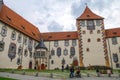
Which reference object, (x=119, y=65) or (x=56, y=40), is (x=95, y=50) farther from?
(x=56, y=40)

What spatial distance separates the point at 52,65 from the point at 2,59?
17.5m

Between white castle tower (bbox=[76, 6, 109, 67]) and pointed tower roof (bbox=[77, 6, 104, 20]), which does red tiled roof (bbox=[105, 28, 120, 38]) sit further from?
pointed tower roof (bbox=[77, 6, 104, 20])

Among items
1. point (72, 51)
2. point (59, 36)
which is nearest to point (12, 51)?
point (72, 51)

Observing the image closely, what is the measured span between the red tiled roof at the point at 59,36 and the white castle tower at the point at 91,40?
8.12 ft

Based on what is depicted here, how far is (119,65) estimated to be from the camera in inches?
1608

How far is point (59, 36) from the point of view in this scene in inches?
1911

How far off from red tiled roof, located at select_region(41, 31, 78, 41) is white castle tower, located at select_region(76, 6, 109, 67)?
247cm

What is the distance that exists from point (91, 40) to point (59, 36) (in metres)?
9.83

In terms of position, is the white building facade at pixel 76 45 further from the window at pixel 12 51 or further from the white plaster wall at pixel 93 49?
the window at pixel 12 51

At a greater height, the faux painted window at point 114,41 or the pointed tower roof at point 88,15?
the pointed tower roof at point 88,15

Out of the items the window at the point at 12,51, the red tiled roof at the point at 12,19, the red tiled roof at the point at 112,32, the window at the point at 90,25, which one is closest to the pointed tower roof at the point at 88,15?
the window at the point at 90,25

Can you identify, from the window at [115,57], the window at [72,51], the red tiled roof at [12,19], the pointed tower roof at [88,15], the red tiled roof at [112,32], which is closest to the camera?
the red tiled roof at [12,19]

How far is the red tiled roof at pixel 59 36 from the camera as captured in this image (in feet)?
154

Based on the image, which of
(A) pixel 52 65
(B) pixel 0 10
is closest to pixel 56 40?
(A) pixel 52 65
